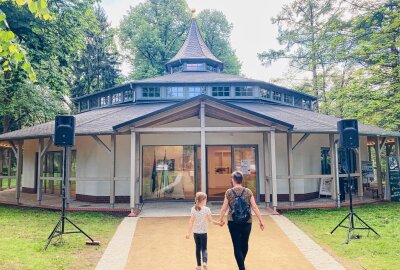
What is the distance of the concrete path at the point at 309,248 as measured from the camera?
5215mm

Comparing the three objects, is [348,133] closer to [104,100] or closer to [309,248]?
[309,248]

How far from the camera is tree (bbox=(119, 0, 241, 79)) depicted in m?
32.0

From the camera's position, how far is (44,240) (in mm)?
6633

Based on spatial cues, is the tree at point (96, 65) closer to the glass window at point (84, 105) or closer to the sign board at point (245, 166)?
the glass window at point (84, 105)

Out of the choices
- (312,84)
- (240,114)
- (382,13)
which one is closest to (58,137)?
(240,114)

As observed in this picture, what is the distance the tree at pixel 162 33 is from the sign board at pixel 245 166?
21.8m

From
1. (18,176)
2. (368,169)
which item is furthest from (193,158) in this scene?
(368,169)

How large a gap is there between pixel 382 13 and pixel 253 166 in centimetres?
785

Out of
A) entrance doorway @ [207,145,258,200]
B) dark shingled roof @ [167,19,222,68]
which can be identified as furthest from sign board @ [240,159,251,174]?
dark shingled roof @ [167,19,222,68]

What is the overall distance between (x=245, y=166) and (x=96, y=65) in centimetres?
2492

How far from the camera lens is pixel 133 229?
7715 millimetres

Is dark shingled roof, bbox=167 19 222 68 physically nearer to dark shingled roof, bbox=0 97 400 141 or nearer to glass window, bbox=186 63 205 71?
glass window, bbox=186 63 205 71

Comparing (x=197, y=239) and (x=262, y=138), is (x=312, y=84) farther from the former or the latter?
(x=197, y=239)

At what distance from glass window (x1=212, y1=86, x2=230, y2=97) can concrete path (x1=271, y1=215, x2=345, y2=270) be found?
7961 mm
